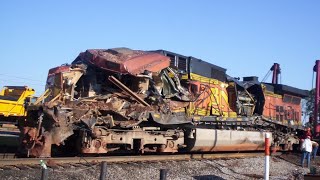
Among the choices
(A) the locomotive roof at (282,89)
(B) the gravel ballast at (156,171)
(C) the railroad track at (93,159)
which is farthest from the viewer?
(A) the locomotive roof at (282,89)

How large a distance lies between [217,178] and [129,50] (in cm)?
556

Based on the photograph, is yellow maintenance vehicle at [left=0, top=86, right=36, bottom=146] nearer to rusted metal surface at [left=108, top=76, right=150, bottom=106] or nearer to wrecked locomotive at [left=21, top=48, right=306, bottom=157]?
wrecked locomotive at [left=21, top=48, right=306, bottom=157]

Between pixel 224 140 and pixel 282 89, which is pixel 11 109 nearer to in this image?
pixel 224 140

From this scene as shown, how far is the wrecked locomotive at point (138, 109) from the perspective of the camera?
1013 cm

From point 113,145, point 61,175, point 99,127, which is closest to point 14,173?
point 61,175

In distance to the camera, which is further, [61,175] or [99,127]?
[99,127]

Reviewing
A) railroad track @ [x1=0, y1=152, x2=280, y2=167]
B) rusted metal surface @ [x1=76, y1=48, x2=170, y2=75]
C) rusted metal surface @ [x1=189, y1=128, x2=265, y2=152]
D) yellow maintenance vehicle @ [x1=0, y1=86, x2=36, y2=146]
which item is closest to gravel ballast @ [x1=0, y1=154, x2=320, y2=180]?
railroad track @ [x1=0, y1=152, x2=280, y2=167]

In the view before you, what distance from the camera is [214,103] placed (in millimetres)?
15078

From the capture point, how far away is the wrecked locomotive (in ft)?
33.2

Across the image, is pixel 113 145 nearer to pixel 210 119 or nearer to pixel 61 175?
pixel 61 175

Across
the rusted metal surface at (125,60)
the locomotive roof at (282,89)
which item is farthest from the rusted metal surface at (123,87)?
the locomotive roof at (282,89)

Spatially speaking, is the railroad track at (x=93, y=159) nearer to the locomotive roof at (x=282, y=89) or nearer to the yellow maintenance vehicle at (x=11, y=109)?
the locomotive roof at (x=282, y=89)

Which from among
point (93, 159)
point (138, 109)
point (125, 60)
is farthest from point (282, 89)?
point (93, 159)

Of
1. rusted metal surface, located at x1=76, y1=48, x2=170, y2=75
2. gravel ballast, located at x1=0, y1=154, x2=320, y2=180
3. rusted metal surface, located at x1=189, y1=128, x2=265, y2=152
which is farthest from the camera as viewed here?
rusted metal surface, located at x1=189, y1=128, x2=265, y2=152
